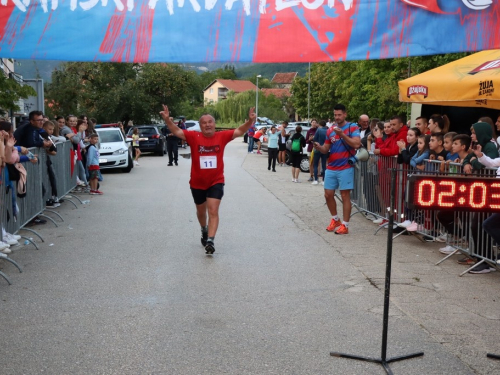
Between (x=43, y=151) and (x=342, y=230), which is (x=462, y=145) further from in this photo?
(x=43, y=151)

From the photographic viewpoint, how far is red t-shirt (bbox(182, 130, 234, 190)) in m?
9.02

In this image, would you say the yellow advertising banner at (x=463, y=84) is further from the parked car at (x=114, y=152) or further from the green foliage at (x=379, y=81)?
the green foliage at (x=379, y=81)

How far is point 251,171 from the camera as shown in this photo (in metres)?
25.4

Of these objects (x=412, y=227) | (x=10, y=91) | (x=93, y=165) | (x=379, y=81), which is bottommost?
(x=412, y=227)

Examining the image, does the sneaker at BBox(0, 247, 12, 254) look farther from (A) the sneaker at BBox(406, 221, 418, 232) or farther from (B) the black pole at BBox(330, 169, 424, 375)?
→ (A) the sneaker at BBox(406, 221, 418, 232)

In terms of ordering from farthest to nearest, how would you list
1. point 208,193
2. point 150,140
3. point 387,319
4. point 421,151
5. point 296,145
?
1. point 150,140
2. point 296,145
3. point 421,151
4. point 208,193
5. point 387,319

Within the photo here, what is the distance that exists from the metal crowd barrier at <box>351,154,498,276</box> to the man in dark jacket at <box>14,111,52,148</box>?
20.0 feet

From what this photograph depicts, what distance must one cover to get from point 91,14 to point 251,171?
2063cm

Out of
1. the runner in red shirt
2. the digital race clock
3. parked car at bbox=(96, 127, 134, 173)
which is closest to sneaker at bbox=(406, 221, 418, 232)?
the runner in red shirt

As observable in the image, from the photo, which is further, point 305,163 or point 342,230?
point 305,163

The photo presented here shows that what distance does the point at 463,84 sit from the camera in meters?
11.6

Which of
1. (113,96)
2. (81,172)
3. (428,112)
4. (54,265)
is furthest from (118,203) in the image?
(113,96)

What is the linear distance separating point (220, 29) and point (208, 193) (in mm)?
4511

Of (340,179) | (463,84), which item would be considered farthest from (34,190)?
(463,84)
